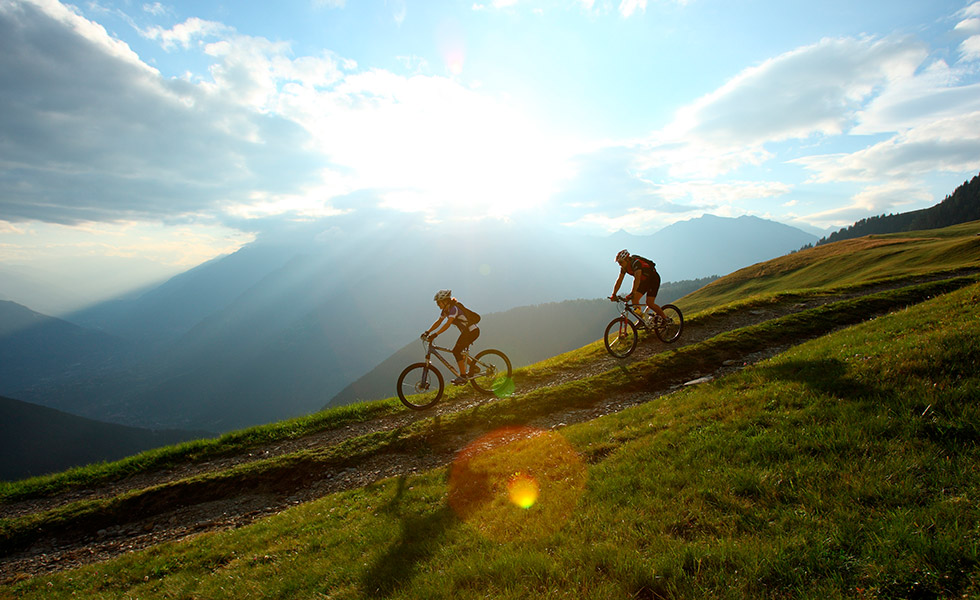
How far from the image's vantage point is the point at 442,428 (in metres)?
13.9

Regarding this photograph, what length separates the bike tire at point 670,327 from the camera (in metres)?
19.7

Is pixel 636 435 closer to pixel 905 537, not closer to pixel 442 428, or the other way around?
pixel 905 537

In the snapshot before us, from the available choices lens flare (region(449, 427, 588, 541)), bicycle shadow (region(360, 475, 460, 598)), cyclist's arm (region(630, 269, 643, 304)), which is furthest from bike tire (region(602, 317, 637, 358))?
bicycle shadow (region(360, 475, 460, 598))

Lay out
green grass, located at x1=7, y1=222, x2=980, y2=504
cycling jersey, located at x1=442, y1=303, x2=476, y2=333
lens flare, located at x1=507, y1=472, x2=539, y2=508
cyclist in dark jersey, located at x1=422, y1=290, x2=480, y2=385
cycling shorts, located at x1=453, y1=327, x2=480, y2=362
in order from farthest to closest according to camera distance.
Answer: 1. cycling shorts, located at x1=453, y1=327, x2=480, y2=362
2. cycling jersey, located at x1=442, y1=303, x2=476, y2=333
3. cyclist in dark jersey, located at x1=422, y1=290, x2=480, y2=385
4. green grass, located at x1=7, y1=222, x2=980, y2=504
5. lens flare, located at x1=507, y1=472, x2=539, y2=508

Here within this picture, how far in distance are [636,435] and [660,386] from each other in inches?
243

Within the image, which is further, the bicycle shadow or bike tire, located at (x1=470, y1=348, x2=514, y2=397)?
bike tire, located at (x1=470, y1=348, x2=514, y2=397)

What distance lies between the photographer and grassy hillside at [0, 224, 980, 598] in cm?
420

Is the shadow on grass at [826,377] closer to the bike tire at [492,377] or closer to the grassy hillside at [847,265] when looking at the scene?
the bike tire at [492,377]

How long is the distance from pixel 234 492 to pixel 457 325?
8.80m

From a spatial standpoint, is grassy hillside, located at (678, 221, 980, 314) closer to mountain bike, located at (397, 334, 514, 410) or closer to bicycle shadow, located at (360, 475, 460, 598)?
mountain bike, located at (397, 334, 514, 410)

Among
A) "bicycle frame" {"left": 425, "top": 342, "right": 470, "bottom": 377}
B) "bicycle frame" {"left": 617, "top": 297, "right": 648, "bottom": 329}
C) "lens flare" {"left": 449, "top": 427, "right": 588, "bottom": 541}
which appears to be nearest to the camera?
"lens flare" {"left": 449, "top": 427, "right": 588, "bottom": 541}

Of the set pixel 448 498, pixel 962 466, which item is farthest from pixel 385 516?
pixel 962 466

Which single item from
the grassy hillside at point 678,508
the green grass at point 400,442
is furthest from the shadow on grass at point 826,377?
the green grass at point 400,442

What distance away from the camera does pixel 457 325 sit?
600 inches
